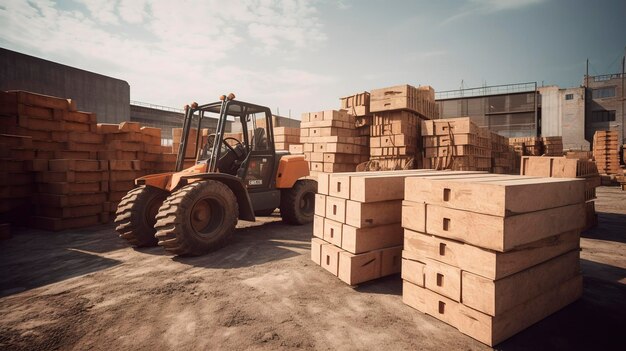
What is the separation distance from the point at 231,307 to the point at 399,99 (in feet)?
27.1

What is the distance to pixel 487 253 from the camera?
8.36 feet

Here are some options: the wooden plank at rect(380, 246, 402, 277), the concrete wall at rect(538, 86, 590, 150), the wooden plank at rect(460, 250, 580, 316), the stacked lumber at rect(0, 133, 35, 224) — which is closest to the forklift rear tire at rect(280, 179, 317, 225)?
the wooden plank at rect(380, 246, 402, 277)

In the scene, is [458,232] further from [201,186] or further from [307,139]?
[307,139]

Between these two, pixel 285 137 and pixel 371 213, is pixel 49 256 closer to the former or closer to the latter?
pixel 371 213

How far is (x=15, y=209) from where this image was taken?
7.20m

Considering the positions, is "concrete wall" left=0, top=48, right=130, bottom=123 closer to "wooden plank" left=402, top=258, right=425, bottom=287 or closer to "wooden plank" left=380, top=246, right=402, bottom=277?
"wooden plank" left=380, top=246, right=402, bottom=277

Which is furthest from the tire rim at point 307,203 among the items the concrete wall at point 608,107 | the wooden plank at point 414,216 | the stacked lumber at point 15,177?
the concrete wall at point 608,107

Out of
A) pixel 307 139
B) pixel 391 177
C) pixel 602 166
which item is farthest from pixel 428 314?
pixel 602 166

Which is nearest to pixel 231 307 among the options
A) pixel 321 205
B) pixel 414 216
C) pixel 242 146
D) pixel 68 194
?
pixel 321 205

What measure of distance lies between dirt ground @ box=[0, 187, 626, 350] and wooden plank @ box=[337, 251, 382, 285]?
0.13m

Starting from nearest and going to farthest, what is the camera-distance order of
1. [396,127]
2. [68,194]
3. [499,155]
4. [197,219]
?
[197,219], [68,194], [396,127], [499,155]

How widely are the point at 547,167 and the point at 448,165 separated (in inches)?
116

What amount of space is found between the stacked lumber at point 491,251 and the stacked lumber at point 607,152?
23705 millimetres

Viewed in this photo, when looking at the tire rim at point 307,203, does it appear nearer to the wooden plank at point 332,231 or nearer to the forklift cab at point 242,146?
the forklift cab at point 242,146
